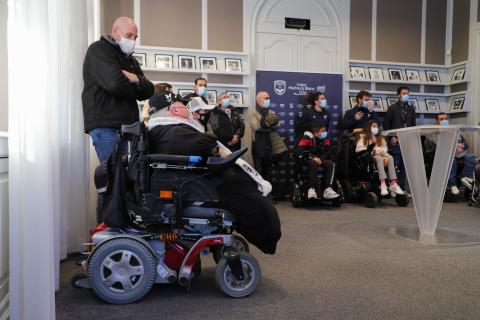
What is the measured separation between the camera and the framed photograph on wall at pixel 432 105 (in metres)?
7.45

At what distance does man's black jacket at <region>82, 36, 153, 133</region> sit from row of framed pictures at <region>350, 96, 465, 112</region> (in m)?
4.97

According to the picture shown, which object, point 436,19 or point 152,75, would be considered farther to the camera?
point 436,19

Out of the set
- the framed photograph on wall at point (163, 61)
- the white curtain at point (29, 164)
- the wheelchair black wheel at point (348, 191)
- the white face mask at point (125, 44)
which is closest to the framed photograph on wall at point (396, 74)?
the wheelchair black wheel at point (348, 191)

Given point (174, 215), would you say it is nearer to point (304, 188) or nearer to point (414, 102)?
point (304, 188)

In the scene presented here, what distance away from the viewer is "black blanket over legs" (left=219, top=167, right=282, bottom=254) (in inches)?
87.7

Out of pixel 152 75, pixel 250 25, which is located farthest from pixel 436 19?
pixel 152 75

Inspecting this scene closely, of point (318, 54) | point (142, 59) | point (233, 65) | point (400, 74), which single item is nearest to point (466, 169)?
point (400, 74)

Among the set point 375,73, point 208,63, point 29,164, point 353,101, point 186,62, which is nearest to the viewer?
point 29,164

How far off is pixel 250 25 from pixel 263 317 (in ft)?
18.0

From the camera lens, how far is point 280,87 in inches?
264

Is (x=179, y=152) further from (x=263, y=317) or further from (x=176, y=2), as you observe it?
(x=176, y=2)

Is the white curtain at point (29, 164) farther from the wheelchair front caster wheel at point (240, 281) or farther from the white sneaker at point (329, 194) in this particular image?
the white sneaker at point (329, 194)

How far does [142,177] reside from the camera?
2230mm

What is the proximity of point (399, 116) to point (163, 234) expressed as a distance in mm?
5283
